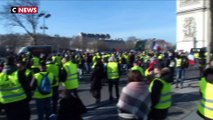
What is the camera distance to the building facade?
66.1 m

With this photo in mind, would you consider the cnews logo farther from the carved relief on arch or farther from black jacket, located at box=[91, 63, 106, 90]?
the carved relief on arch

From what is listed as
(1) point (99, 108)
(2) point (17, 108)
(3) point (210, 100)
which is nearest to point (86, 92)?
(1) point (99, 108)

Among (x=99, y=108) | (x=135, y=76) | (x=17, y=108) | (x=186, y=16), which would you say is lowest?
(x=99, y=108)

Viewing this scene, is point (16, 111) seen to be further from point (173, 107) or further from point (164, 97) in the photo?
point (173, 107)

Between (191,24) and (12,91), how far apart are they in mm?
64964

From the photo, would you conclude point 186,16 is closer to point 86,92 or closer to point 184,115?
point 86,92

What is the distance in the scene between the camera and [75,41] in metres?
140

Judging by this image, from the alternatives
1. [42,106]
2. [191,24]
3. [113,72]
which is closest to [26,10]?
[113,72]

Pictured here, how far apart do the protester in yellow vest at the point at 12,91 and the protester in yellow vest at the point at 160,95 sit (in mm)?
2565

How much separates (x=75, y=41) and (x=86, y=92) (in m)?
125

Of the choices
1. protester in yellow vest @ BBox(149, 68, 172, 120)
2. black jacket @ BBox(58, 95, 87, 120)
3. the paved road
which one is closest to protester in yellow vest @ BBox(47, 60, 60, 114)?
the paved road

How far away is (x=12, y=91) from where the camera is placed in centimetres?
677

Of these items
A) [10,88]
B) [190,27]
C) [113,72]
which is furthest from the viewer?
[190,27]

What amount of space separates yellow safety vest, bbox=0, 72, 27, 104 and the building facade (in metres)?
61.7
